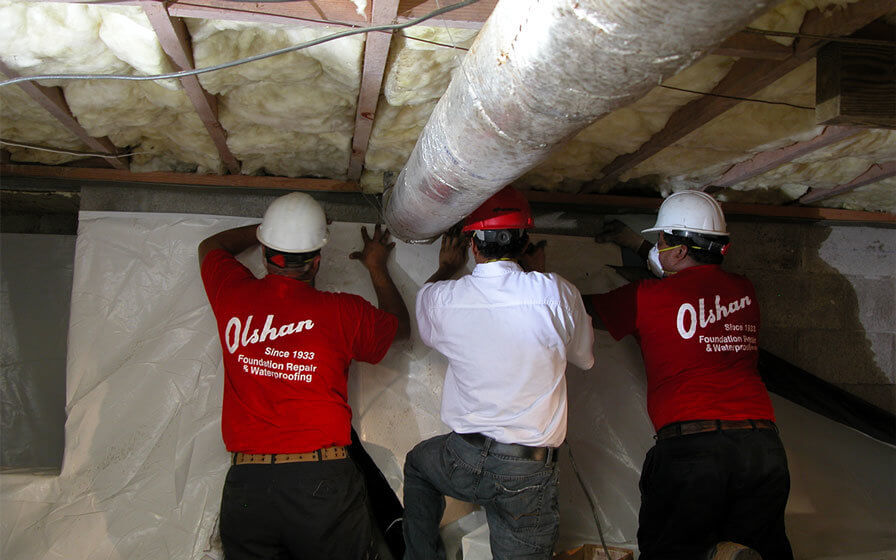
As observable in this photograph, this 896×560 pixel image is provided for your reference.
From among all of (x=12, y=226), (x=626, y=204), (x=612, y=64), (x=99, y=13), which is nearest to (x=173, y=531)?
(x=99, y=13)

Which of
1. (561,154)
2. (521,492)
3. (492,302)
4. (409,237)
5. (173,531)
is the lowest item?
(173,531)

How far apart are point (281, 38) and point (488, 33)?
0.74 metres

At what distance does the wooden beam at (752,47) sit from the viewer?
136cm

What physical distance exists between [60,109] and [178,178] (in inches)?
26.0

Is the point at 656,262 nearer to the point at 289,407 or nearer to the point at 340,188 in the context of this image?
the point at 340,188

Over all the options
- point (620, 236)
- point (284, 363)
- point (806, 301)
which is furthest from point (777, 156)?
point (284, 363)

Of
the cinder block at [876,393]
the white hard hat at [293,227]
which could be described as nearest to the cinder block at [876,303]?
the cinder block at [876,393]

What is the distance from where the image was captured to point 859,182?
2.57 meters

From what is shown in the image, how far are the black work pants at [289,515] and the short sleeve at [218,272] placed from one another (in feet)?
2.16

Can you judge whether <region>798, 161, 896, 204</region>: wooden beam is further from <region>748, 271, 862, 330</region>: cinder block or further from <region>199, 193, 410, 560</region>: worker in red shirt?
<region>199, 193, 410, 560</region>: worker in red shirt

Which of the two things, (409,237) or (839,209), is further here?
(839,209)

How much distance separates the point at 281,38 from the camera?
1504 millimetres

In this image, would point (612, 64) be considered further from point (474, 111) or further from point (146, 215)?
point (146, 215)

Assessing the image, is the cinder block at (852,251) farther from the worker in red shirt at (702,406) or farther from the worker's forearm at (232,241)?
the worker's forearm at (232,241)
